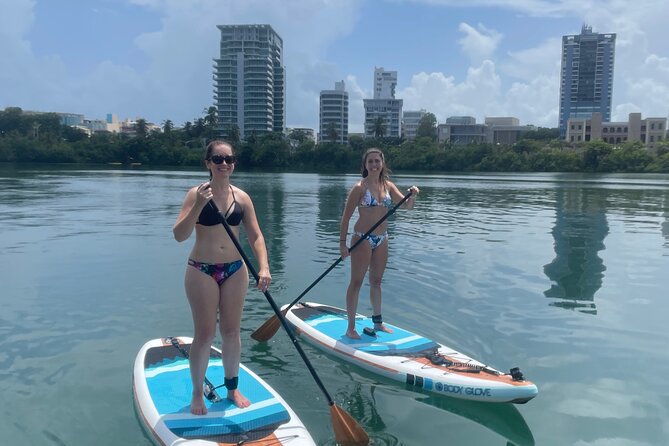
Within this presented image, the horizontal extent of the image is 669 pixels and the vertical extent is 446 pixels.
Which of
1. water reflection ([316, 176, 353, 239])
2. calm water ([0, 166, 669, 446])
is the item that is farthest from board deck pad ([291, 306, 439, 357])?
water reflection ([316, 176, 353, 239])

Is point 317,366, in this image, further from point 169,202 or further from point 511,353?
point 169,202

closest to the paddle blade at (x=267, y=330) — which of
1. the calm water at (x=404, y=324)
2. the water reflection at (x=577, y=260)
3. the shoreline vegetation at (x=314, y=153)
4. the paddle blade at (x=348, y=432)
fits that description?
the calm water at (x=404, y=324)

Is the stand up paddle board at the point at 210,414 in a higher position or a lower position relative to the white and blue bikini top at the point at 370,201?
lower

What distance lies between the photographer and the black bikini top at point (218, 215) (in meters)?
4.42

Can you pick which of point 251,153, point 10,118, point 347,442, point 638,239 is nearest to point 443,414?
point 347,442

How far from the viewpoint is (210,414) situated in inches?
185

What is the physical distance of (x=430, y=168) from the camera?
10762cm

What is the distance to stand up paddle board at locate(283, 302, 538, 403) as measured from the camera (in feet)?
17.9

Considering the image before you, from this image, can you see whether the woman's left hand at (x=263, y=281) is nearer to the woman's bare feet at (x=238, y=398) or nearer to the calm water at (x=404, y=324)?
the woman's bare feet at (x=238, y=398)

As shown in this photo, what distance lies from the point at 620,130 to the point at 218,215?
527ft

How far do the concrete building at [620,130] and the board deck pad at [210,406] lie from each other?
482ft

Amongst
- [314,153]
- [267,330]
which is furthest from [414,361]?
[314,153]

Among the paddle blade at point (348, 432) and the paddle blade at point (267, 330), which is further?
the paddle blade at point (267, 330)

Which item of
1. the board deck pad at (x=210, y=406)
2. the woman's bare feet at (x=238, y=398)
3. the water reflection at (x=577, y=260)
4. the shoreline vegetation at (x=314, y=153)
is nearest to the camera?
the board deck pad at (x=210, y=406)
